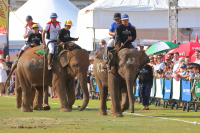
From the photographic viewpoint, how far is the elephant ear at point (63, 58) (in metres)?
17.6

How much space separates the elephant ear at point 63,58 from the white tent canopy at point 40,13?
82.5ft

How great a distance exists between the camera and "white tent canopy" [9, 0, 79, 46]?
1720 inches

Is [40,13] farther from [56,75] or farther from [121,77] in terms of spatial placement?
[121,77]

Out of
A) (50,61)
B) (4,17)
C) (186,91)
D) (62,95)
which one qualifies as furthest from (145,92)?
(4,17)

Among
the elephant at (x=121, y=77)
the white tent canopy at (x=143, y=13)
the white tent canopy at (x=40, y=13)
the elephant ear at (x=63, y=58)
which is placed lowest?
the elephant at (x=121, y=77)

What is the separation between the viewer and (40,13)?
4528 cm

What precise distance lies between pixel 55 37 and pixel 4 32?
16.7 metres

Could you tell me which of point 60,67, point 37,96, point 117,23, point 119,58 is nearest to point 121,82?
point 119,58

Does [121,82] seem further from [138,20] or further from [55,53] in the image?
[138,20]

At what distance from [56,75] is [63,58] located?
0.62m

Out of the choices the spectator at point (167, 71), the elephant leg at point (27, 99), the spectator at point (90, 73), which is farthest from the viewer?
the spectator at point (90, 73)

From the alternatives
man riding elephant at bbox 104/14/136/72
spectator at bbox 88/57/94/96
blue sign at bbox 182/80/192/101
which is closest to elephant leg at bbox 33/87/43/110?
man riding elephant at bbox 104/14/136/72

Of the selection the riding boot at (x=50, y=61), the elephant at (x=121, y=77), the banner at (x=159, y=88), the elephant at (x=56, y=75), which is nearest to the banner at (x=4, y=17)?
the banner at (x=159, y=88)

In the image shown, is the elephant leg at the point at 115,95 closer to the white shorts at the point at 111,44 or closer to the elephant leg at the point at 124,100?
the elephant leg at the point at 124,100
